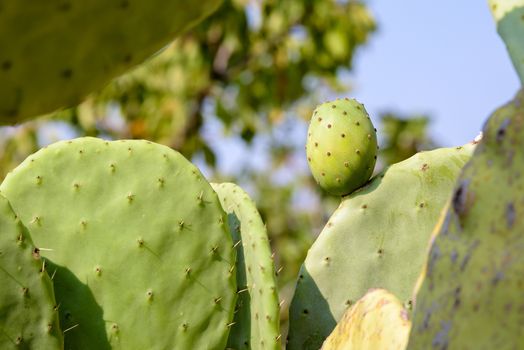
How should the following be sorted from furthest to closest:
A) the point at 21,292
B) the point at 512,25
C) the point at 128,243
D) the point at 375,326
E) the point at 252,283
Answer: the point at 252,283 → the point at 128,243 → the point at 21,292 → the point at 375,326 → the point at 512,25

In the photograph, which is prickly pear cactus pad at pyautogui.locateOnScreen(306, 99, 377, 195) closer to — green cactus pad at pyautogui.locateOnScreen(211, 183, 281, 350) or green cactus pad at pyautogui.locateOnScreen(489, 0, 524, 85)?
green cactus pad at pyautogui.locateOnScreen(211, 183, 281, 350)

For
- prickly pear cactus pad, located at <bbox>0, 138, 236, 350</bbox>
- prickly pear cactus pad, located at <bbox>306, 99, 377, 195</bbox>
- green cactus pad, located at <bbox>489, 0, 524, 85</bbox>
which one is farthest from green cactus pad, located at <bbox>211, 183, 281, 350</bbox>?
green cactus pad, located at <bbox>489, 0, 524, 85</bbox>

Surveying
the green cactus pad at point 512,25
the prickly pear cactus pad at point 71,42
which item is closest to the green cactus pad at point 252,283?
the green cactus pad at point 512,25

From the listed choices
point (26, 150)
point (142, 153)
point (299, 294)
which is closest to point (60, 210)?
point (142, 153)

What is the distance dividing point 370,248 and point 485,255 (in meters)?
1.04

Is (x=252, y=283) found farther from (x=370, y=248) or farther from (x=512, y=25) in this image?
(x=512, y=25)

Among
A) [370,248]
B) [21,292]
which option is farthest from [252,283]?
[21,292]

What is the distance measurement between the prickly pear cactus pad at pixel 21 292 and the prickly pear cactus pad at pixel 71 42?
2.35 feet

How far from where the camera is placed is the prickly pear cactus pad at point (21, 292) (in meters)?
1.65

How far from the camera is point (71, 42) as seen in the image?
93 centimetres

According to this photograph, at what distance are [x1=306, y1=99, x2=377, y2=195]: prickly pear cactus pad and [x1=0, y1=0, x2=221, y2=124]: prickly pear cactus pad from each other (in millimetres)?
1079

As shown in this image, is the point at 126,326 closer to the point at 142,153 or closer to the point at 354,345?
the point at 142,153

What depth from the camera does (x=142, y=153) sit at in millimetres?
1982

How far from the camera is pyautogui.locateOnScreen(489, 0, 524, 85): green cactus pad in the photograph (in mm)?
1148
